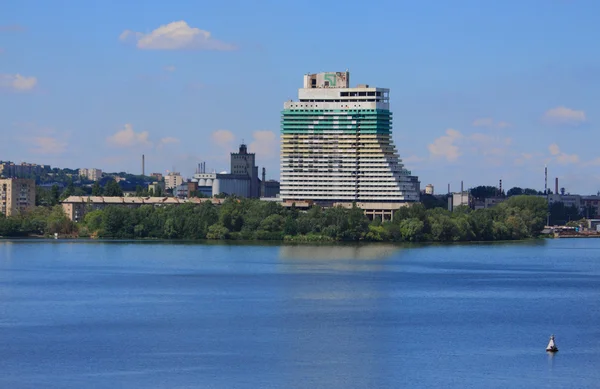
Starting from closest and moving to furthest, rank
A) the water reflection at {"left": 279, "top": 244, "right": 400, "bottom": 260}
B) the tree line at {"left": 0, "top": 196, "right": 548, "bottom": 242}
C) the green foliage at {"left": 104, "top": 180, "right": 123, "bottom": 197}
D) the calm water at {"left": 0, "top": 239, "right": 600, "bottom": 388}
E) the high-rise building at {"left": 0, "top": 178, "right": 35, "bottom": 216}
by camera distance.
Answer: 1. the calm water at {"left": 0, "top": 239, "right": 600, "bottom": 388}
2. the water reflection at {"left": 279, "top": 244, "right": 400, "bottom": 260}
3. the tree line at {"left": 0, "top": 196, "right": 548, "bottom": 242}
4. the high-rise building at {"left": 0, "top": 178, "right": 35, "bottom": 216}
5. the green foliage at {"left": 104, "top": 180, "right": 123, "bottom": 197}

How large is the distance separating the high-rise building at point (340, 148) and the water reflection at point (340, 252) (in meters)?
31.2

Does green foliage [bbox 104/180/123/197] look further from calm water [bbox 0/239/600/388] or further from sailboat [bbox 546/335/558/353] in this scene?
sailboat [bbox 546/335/558/353]

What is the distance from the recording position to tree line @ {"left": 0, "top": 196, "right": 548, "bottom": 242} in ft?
367

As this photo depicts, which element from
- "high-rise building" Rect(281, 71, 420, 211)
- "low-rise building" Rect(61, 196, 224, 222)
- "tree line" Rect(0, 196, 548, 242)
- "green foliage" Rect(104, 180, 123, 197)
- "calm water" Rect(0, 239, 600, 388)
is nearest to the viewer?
"calm water" Rect(0, 239, 600, 388)

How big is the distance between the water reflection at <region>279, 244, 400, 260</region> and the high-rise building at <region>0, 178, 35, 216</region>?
185 ft

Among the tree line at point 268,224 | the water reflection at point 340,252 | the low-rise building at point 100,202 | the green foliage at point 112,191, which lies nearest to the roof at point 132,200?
the low-rise building at point 100,202

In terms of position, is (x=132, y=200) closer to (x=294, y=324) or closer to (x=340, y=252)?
(x=340, y=252)

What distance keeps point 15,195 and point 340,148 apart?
3883 centimetres

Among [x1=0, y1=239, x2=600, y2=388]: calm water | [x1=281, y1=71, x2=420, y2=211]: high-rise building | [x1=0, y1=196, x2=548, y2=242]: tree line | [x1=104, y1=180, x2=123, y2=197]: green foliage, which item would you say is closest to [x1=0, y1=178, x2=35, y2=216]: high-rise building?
[x1=104, y1=180, x2=123, y2=197]: green foliage

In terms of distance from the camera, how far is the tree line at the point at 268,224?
112m

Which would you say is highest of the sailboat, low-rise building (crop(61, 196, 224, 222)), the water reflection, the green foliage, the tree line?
the green foliage

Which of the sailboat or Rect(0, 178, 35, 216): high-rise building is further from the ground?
Rect(0, 178, 35, 216): high-rise building

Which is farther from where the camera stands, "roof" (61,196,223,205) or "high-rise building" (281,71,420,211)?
"roof" (61,196,223,205)

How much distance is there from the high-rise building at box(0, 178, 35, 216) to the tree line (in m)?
22.3
